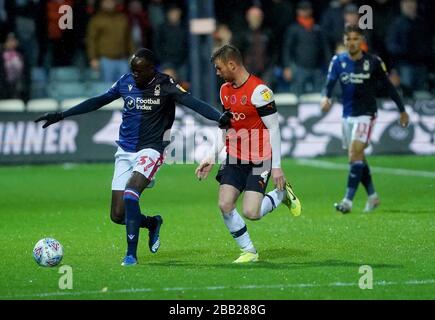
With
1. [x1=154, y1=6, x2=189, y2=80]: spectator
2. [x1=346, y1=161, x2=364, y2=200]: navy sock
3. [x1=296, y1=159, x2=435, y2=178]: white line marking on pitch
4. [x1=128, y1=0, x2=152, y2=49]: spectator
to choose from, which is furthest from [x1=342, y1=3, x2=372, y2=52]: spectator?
[x1=346, y1=161, x2=364, y2=200]: navy sock

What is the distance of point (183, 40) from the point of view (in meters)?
23.4

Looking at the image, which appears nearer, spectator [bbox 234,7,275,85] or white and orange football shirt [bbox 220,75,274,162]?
white and orange football shirt [bbox 220,75,274,162]

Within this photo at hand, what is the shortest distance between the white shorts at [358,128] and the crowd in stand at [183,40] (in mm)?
6782

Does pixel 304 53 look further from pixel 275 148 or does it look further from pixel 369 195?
pixel 275 148

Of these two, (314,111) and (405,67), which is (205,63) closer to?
(314,111)

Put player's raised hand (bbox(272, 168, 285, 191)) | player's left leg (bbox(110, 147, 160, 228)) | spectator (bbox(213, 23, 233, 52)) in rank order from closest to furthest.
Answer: player's raised hand (bbox(272, 168, 285, 191)), player's left leg (bbox(110, 147, 160, 228)), spectator (bbox(213, 23, 233, 52))

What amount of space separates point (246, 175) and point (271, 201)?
47 centimetres

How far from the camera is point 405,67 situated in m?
23.8

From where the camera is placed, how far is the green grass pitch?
9.52 m

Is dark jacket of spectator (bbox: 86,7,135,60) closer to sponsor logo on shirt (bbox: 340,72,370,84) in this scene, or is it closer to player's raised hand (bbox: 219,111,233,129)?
sponsor logo on shirt (bbox: 340,72,370,84)

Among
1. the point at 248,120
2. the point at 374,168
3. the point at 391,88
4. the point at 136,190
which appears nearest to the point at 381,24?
the point at 374,168

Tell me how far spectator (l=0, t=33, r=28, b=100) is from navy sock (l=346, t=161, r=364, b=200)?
370 inches

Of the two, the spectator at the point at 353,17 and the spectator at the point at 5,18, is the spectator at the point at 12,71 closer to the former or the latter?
the spectator at the point at 5,18
